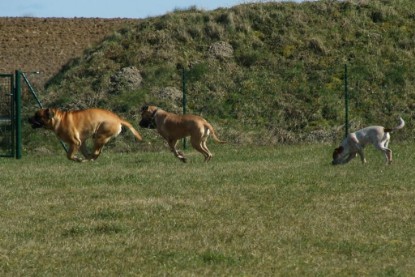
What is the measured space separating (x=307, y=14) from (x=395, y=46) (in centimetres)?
345

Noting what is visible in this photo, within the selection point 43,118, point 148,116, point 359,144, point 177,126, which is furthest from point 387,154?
point 43,118

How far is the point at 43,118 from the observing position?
19.9m

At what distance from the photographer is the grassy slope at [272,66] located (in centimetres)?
2864

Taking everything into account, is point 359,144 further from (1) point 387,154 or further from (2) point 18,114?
(2) point 18,114

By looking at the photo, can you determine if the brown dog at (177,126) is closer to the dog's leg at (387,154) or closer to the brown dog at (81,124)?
the brown dog at (81,124)

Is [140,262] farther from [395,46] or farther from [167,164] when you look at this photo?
[395,46]

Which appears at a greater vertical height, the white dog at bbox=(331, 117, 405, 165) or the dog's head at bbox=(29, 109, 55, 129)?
the dog's head at bbox=(29, 109, 55, 129)

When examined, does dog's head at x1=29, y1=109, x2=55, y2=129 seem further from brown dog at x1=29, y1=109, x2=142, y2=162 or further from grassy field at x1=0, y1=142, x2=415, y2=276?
grassy field at x1=0, y1=142, x2=415, y2=276

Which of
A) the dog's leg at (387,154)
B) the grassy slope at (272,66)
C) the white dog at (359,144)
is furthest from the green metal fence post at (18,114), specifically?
the dog's leg at (387,154)

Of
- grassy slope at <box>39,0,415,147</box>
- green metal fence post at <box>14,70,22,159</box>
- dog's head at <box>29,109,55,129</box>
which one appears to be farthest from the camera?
grassy slope at <box>39,0,415,147</box>

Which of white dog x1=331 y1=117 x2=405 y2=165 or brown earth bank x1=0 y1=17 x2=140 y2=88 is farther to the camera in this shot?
brown earth bank x1=0 y1=17 x2=140 y2=88

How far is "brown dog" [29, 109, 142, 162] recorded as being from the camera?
64.7 feet

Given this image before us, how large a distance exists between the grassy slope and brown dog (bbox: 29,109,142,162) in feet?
25.0

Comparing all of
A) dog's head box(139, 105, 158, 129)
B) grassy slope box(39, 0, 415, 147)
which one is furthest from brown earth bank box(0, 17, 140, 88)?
dog's head box(139, 105, 158, 129)
